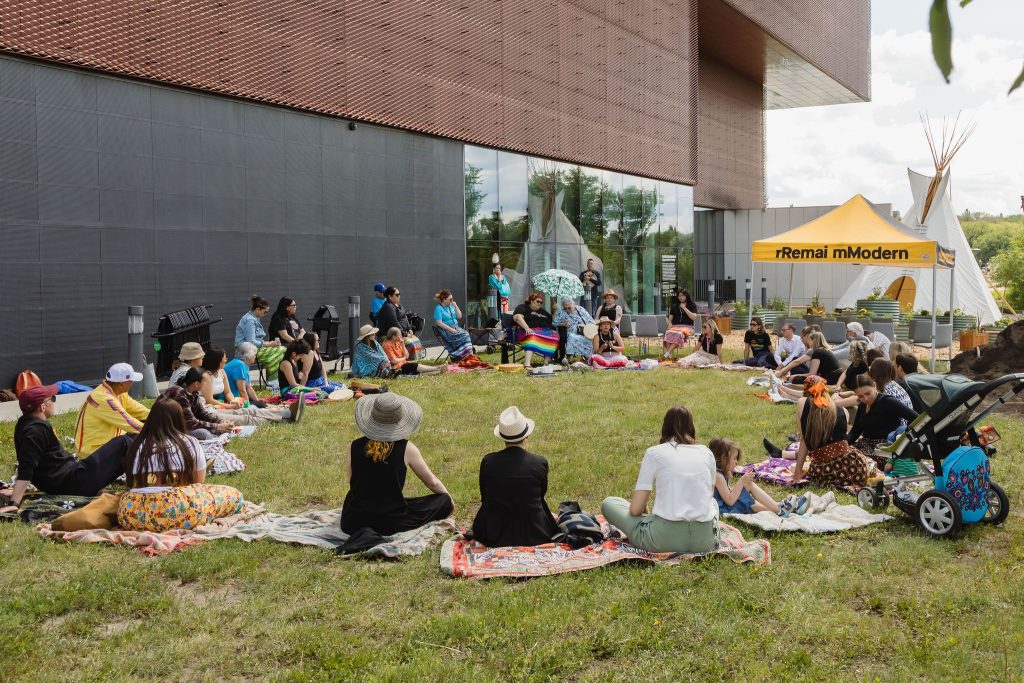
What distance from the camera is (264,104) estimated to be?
1748 centimetres

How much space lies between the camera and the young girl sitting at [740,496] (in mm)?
7281

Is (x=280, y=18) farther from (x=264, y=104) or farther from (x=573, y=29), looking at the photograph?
(x=573, y=29)

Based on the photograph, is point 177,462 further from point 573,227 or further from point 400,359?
point 573,227

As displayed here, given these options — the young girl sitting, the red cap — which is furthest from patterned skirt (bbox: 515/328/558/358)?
the red cap

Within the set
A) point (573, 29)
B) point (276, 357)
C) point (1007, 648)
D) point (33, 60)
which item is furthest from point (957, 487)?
point (573, 29)

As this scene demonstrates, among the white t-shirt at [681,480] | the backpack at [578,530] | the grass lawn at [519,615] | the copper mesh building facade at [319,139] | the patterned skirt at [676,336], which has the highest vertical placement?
the copper mesh building facade at [319,139]

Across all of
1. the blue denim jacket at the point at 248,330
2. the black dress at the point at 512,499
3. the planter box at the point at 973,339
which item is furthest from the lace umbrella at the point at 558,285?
the black dress at the point at 512,499

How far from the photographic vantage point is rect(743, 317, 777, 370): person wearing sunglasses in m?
17.3

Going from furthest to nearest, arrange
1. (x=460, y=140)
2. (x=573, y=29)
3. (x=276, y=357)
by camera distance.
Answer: (x=573, y=29) < (x=460, y=140) < (x=276, y=357)

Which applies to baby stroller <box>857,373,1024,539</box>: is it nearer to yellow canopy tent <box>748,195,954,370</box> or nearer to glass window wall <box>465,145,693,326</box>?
yellow canopy tent <box>748,195,954,370</box>

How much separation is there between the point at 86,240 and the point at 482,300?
35.4ft

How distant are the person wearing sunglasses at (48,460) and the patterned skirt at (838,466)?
606 centimetres

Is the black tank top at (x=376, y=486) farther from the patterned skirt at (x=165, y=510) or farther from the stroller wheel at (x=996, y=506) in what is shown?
the stroller wheel at (x=996, y=506)

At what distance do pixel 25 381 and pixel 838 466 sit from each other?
33.7 feet
